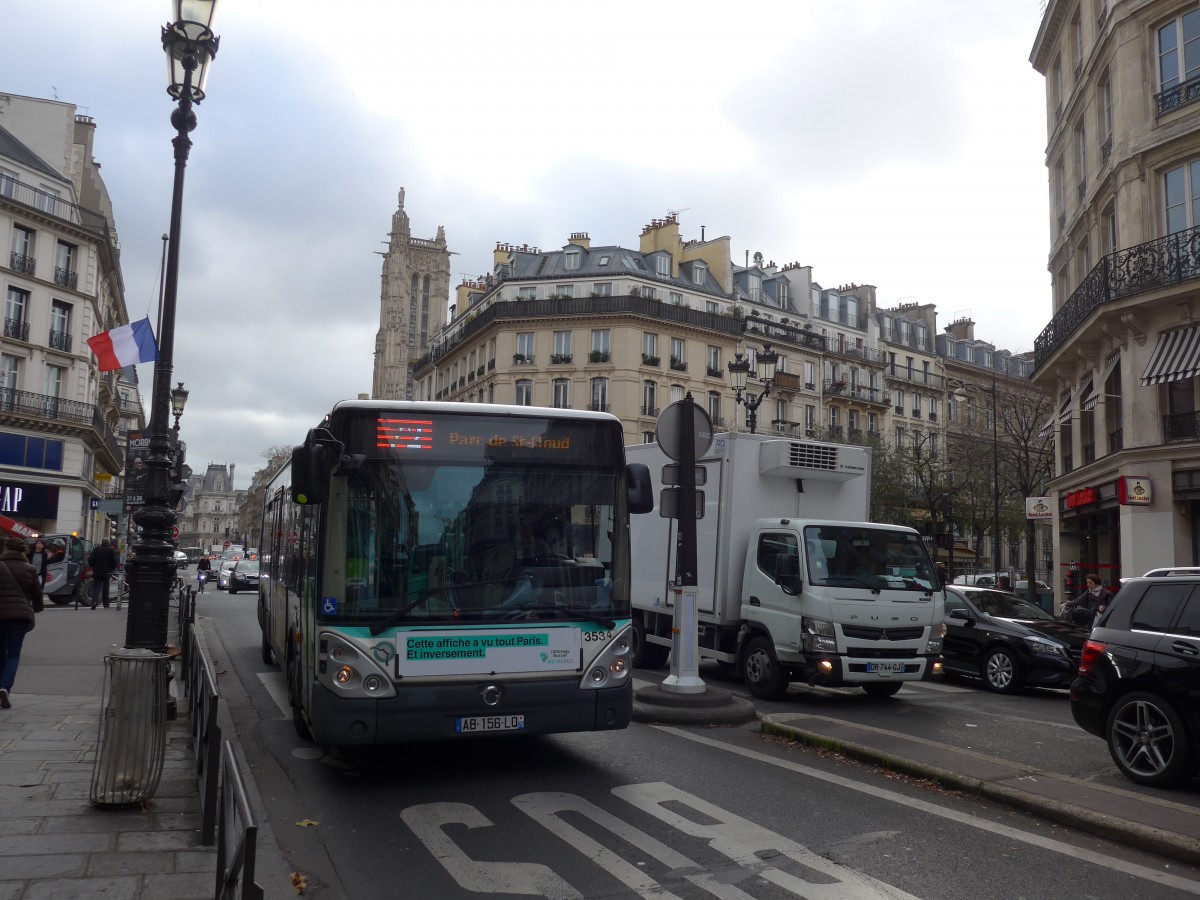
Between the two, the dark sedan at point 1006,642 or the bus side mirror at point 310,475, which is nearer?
the bus side mirror at point 310,475

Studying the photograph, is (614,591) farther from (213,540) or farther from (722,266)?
(213,540)

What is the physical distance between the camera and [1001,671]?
13492 millimetres

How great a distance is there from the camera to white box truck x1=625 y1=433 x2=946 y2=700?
1112 cm

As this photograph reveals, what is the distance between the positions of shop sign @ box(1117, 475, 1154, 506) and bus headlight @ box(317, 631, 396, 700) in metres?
18.3

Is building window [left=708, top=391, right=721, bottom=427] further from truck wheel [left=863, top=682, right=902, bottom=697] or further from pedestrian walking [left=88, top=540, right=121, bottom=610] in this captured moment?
truck wheel [left=863, top=682, right=902, bottom=697]

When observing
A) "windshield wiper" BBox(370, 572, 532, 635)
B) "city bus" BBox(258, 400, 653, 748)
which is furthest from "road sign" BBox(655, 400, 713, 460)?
"windshield wiper" BBox(370, 572, 532, 635)

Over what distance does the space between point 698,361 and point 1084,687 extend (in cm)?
5026

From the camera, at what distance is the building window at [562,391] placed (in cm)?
5512

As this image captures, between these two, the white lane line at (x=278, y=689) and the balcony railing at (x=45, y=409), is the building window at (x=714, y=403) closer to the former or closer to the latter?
the balcony railing at (x=45, y=409)

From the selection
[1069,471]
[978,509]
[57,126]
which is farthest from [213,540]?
[1069,471]

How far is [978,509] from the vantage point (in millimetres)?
43281

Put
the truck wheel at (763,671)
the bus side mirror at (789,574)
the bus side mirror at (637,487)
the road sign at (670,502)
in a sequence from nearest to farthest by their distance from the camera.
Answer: the bus side mirror at (637,487) < the road sign at (670,502) < the bus side mirror at (789,574) < the truck wheel at (763,671)

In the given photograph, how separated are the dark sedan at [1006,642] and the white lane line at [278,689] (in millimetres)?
8616

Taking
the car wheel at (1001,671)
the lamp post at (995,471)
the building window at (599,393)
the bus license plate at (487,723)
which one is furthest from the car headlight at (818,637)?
the building window at (599,393)
